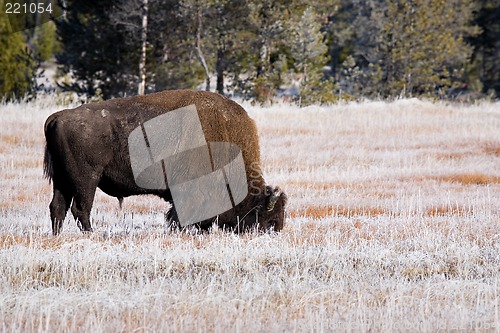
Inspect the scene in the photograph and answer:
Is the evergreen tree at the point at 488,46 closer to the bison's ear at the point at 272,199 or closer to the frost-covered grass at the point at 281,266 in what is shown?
the frost-covered grass at the point at 281,266

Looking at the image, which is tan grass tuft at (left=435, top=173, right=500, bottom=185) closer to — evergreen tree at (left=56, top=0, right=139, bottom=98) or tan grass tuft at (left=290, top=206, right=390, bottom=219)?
tan grass tuft at (left=290, top=206, right=390, bottom=219)

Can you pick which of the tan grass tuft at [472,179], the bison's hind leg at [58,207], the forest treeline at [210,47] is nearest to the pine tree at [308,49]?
the forest treeline at [210,47]

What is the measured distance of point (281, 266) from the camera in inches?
267

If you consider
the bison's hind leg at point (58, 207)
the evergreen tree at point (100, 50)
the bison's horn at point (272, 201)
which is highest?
the bison's horn at point (272, 201)

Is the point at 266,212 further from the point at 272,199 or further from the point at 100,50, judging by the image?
the point at 100,50

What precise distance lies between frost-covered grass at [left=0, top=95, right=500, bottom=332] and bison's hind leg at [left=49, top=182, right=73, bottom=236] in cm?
20

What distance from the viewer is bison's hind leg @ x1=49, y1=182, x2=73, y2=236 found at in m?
8.50

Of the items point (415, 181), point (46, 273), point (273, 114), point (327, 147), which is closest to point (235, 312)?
point (46, 273)

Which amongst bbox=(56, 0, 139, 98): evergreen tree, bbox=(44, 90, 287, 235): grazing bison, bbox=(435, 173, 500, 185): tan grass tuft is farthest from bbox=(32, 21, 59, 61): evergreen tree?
bbox=(44, 90, 287, 235): grazing bison

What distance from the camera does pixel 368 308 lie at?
5.36 metres

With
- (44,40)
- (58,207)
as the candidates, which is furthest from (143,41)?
(44,40)

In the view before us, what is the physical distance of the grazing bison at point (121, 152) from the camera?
8398 mm

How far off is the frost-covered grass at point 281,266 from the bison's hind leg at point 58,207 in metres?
0.20

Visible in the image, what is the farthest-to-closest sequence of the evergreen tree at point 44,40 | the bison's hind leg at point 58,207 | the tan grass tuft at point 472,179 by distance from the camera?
the evergreen tree at point 44,40, the tan grass tuft at point 472,179, the bison's hind leg at point 58,207
